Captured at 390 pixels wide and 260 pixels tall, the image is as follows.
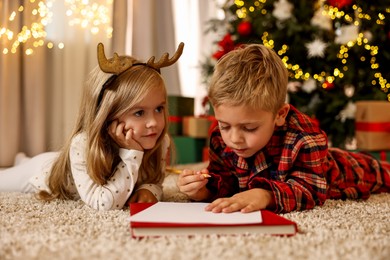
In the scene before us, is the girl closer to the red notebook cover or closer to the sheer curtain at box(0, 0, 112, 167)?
the red notebook cover

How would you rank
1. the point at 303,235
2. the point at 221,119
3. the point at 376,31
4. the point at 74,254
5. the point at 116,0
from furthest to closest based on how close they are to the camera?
the point at 116,0 → the point at 376,31 → the point at 221,119 → the point at 303,235 → the point at 74,254

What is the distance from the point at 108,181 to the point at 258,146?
0.37 metres

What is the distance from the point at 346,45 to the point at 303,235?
158 centimetres

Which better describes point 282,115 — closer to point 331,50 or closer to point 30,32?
point 331,50

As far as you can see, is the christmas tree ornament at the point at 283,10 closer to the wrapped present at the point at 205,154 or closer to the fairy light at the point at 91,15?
the wrapped present at the point at 205,154

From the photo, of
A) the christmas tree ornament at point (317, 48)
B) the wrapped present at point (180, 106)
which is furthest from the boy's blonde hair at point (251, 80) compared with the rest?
the wrapped present at point (180, 106)

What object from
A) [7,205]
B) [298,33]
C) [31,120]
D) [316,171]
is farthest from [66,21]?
[316,171]

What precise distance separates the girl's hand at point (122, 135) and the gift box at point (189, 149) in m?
1.21

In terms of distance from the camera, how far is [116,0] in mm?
2605

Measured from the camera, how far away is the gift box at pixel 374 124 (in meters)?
1.99

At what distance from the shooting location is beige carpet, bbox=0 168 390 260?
72cm

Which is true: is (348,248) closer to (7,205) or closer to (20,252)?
(20,252)

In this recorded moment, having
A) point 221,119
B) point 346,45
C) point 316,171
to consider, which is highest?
point 346,45

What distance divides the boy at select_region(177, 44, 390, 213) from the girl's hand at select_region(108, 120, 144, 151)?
0.16 meters
